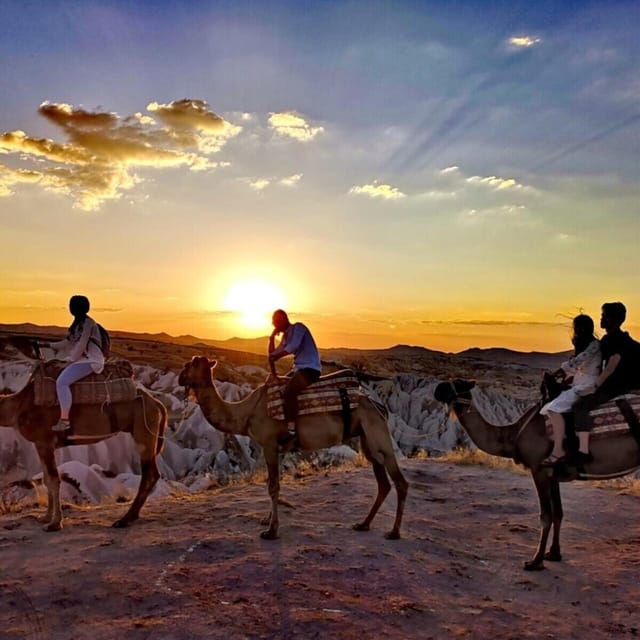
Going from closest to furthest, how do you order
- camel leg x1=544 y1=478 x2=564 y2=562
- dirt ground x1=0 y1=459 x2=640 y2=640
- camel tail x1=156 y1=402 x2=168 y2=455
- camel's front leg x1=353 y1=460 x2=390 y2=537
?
dirt ground x1=0 y1=459 x2=640 y2=640 < camel leg x1=544 y1=478 x2=564 y2=562 < camel's front leg x1=353 y1=460 x2=390 y2=537 < camel tail x1=156 y1=402 x2=168 y2=455

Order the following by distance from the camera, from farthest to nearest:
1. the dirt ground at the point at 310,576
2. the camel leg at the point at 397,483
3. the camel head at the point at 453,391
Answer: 1. the camel leg at the point at 397,483
2. the camel head at the point at 453,391
3. the dirt ground at the point at 310,576

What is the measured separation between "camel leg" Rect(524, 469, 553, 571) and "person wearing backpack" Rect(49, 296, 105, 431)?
615 centimetres

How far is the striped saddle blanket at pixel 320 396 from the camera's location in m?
9.08

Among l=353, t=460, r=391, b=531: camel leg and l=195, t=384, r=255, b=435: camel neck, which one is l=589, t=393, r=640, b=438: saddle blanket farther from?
l=195, t=384, r=255, b=435: camel neck

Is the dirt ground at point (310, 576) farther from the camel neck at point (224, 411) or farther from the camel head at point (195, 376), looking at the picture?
the camel head at point (195, 376)

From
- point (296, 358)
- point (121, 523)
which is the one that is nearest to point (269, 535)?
point (121, 523)

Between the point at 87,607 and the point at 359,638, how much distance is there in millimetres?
2550

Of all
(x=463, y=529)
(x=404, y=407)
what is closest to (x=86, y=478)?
(x=463, y=529)

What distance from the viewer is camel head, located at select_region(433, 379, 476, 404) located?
8.92m

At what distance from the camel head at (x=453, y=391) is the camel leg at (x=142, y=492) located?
170 inches

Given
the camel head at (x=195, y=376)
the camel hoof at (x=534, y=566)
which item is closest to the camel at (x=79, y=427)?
the camel head at (x=195, y=376)

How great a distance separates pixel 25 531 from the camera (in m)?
8.83

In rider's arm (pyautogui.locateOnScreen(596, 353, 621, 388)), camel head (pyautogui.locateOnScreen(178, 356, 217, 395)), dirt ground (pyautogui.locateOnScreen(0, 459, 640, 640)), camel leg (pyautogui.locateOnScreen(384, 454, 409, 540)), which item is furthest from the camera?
camel head (pyautogui.locateOnScreen(178, 356, 217, 395))

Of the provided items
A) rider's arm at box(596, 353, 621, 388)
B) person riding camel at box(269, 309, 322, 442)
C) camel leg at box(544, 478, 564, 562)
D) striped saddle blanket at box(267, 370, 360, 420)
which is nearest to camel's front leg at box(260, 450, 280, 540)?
person riding camel at box(269, 309, 322, 442)
